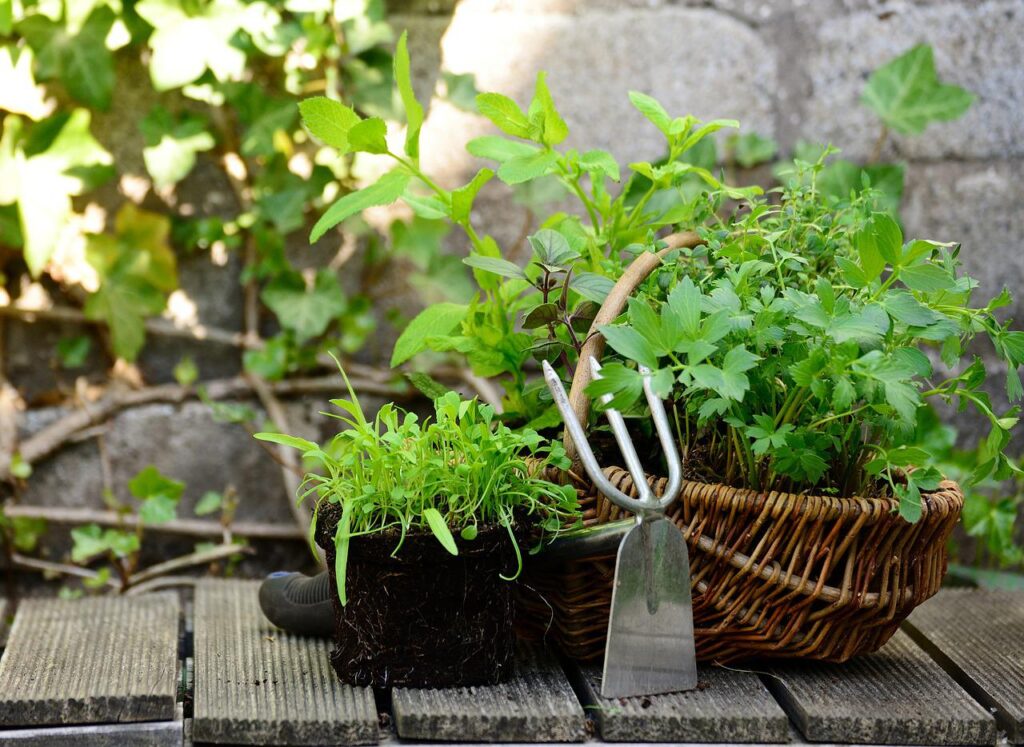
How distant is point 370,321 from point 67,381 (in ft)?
1.77

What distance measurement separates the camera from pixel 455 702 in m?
1.15

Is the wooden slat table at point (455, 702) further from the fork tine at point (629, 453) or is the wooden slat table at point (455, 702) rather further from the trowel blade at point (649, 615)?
the fork tine at point (629, 453)

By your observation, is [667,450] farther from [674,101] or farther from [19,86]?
[19,86]

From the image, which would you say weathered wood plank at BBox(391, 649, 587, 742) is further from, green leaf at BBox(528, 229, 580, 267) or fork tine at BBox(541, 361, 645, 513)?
green leaf at BBox(528, 229, 580, 267)

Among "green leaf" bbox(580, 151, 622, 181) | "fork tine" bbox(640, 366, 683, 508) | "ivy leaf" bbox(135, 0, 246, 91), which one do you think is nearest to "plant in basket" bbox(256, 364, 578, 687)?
"fork tine" bbox(640, 366, 683, 508)

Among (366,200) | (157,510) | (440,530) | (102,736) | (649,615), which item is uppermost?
(366,200)

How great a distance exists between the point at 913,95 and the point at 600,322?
98cm

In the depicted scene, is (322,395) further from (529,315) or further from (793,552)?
(793,552)

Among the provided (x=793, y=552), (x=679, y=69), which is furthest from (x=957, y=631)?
(x=679, y=69)

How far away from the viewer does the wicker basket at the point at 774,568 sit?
3.87 feet

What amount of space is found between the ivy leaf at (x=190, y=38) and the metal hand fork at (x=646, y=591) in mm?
1024

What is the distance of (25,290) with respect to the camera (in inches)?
78.7

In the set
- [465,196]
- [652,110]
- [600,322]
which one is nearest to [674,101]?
[652,110]

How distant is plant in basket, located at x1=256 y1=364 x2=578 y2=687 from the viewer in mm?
1150
